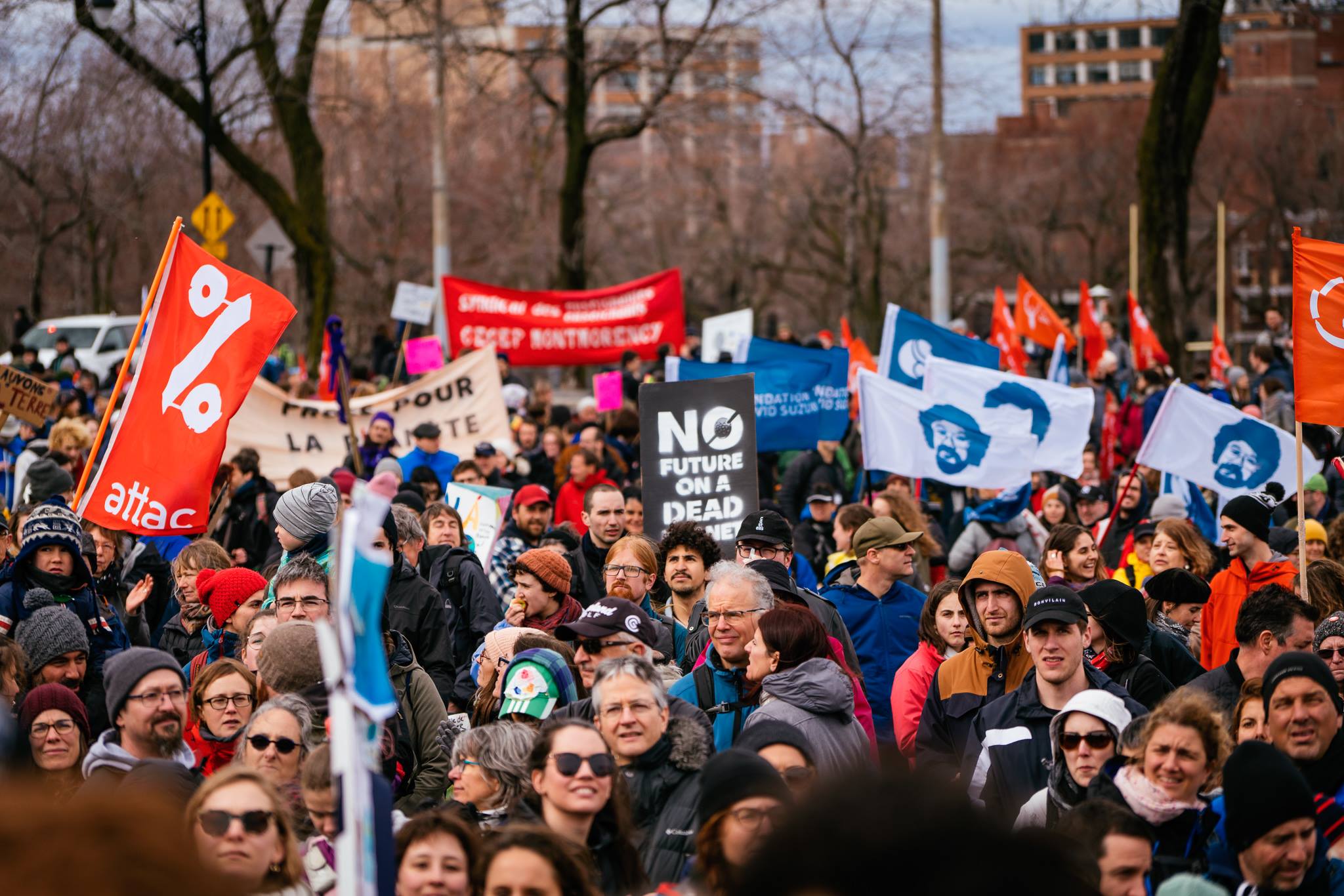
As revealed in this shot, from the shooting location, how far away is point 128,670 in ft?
16.9

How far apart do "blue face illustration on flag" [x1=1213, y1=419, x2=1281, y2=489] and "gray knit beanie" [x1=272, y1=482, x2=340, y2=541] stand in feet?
20.8

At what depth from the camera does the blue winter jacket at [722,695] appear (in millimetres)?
5965

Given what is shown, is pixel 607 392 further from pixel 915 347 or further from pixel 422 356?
pixel 915 347

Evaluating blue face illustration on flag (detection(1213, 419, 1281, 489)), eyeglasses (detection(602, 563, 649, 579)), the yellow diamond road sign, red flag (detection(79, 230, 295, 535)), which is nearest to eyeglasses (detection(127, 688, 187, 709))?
red flag (detection(79, 230, 295, 535))

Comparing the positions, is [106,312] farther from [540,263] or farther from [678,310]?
[678,310]

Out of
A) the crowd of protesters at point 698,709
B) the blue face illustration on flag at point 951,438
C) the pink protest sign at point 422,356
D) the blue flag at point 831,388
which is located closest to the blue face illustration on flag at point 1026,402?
the blue face illustration on flag at point 951,438

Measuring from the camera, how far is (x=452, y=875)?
4031 mm

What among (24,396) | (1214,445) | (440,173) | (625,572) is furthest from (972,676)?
(440,173)

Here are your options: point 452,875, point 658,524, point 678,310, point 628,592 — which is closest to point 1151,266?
point 678,310

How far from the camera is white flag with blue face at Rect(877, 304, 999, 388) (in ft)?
42.5

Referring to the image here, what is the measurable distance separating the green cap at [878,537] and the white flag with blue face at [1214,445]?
137 inches

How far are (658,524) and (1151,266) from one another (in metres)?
13.7

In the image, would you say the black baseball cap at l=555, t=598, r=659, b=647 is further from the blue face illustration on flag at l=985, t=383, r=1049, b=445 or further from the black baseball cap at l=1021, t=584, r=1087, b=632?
the blue face illustration on flag at l=985, t=383, r=1049, b=445

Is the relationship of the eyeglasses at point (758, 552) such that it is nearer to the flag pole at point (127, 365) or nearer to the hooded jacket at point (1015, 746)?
the hooded jacket at point (1015, 746)
